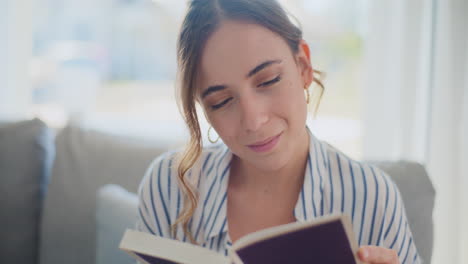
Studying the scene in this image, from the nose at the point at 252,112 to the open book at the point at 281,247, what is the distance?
0.89ft

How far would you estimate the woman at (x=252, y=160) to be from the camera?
2.65 ft

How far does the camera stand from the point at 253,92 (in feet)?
2.64

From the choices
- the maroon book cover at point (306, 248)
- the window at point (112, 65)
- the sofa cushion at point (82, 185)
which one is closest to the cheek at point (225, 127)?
the maroon book cover at point (306, 248)

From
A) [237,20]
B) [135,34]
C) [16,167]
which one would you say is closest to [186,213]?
[237,20]

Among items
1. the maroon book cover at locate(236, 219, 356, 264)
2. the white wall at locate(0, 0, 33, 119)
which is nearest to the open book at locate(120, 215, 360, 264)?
the maroon book cover at locate(236, 219, 356, 264)

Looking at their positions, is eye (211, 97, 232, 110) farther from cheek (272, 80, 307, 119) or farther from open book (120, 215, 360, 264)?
open book (120, 215, 360, 264)

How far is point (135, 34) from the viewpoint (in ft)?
6.75

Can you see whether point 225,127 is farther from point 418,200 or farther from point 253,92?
point 418,200

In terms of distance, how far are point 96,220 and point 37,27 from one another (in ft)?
3.92

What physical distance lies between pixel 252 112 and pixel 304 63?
0.19 metres

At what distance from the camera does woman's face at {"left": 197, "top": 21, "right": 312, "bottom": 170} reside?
31.4 inches

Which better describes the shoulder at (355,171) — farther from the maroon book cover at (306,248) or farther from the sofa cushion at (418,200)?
the maroon book cover at (306,248)

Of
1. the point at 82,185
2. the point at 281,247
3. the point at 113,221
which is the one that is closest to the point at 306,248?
the point at 281,247

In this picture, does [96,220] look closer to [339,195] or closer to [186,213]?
[186,213]
